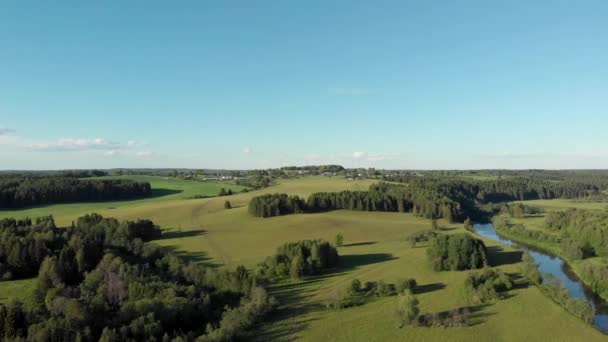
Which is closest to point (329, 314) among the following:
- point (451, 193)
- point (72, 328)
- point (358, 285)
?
point (358, 285)

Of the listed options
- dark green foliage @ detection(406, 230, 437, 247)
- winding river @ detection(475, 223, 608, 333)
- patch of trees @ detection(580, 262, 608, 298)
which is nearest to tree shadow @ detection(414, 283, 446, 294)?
winding river @ detection(475, 223, 608, 333)

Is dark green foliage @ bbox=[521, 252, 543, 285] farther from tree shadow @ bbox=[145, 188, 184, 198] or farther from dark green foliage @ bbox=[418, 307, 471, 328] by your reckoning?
tree shadow @ bbox=[145, 188, 184, 198]

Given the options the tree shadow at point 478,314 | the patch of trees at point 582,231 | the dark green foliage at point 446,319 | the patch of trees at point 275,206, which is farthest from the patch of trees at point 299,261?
the patch of trees at point 582,231

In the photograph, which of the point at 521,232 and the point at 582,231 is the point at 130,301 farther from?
the point at 521,232

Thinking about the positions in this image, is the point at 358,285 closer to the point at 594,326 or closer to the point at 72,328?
the point at 594,326

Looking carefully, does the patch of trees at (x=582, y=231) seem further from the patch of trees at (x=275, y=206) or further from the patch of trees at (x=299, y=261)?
the patch of trees at (x=275, y=206)

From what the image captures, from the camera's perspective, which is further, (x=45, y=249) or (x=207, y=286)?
(x=45, y=249)
